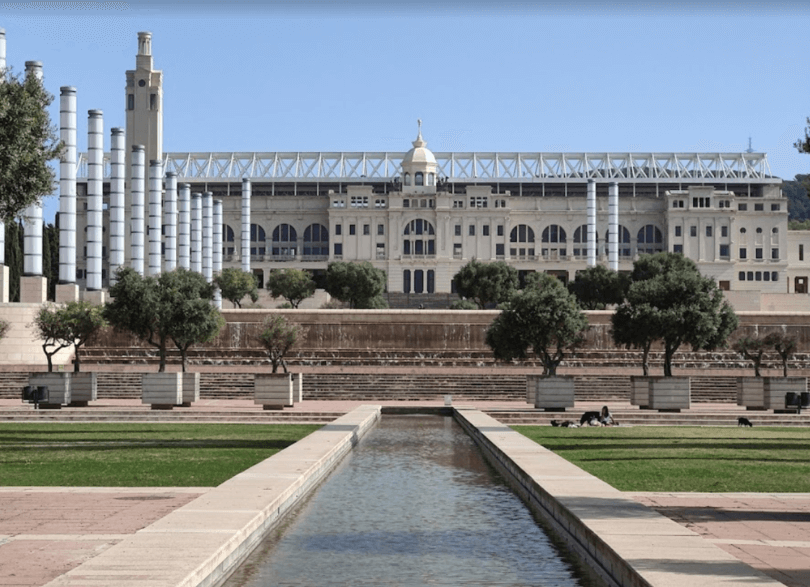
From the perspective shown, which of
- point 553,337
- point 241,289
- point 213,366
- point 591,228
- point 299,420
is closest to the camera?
point 299,420

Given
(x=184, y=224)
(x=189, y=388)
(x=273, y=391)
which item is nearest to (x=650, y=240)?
(x=184, y=224)

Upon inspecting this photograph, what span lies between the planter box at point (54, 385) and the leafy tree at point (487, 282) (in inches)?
2295

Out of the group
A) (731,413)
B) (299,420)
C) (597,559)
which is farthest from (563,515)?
(731,413)

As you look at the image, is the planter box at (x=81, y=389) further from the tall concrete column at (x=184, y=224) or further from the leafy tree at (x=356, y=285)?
the leafy tree at (x=356, y=285)

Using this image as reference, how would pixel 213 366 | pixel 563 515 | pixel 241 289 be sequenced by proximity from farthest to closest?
pixel 241 289 → pixel 213 366 → pixel 563 515

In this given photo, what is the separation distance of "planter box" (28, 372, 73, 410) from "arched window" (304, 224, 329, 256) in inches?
3645

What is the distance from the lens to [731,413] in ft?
113

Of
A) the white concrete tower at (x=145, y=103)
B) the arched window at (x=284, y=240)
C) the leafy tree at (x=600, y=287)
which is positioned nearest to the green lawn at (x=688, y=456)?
the leafy tree at (x=600, y=287)

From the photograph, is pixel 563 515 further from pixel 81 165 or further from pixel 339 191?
pixel 81 165

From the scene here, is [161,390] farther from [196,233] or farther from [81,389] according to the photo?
[196,233]

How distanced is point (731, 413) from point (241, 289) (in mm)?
57728

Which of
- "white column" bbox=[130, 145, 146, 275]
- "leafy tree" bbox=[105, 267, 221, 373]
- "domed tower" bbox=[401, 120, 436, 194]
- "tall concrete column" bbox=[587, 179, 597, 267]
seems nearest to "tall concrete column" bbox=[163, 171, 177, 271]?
"white column" bbox=[130, 145, 146, 275]

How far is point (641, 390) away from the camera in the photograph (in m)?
38.5

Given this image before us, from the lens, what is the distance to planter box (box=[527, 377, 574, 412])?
36.7 m
